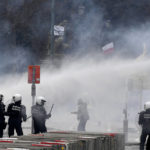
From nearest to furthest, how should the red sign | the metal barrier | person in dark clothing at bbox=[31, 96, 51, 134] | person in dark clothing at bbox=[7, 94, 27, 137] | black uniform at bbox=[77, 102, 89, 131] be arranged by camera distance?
1. the metal barrier
2. person in dark clothing at bbox=[7, 94, 27, 137]
3. person in dark clothing at bbox=[31, 96, 51, 134]
4. the red sign
5. black uniform at bbox=[77, 102, 89, 131]

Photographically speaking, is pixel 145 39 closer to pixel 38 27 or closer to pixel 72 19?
pixel 72 19

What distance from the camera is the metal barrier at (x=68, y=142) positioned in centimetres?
977

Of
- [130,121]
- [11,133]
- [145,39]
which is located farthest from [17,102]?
[145,39]

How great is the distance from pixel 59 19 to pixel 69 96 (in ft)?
44.0

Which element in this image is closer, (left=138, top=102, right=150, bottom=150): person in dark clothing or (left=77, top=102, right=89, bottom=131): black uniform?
(left=138, top=102, right=150, bottom=150): person in dark clothing

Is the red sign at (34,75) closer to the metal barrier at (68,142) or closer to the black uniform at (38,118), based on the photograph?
the black uniform at (38,118)

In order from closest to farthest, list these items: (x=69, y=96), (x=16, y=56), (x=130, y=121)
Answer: (x=130, y=121) < (x=69, y=96) < (x=16, y=56)

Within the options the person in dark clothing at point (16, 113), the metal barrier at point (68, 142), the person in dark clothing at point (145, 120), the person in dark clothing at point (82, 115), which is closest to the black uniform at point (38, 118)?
the person in dark clothing at point (16, 113)

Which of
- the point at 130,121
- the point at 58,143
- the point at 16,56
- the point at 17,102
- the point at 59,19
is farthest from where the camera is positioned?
the point at 59,19

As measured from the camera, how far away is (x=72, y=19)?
159ft

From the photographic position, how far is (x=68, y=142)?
1050cm

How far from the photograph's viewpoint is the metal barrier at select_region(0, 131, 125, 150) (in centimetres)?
977

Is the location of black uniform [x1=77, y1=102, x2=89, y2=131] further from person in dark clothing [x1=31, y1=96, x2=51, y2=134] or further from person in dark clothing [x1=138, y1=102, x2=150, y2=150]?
person in dark clothing [x1=138, y1=102, x2=150, y2=150]

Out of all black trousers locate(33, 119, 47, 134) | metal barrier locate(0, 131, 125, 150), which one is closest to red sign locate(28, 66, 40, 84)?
black trousers locate(33, 119, 47, 134)
